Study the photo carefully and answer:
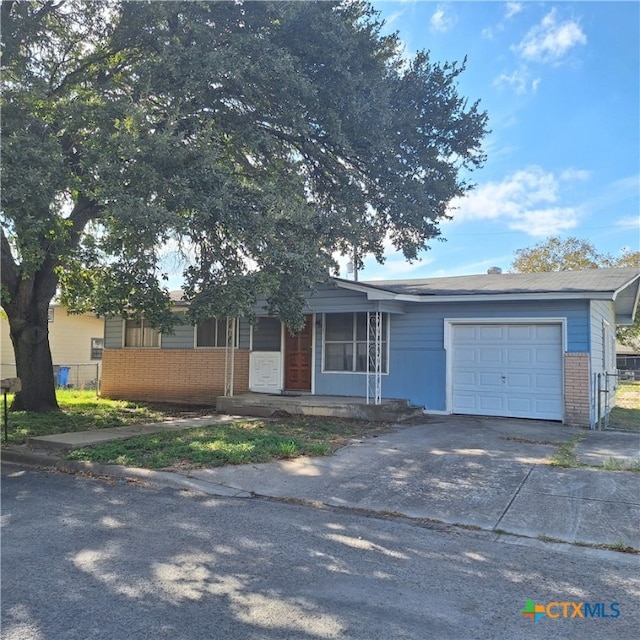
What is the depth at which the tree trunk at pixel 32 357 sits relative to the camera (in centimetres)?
1243

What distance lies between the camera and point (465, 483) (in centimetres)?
664

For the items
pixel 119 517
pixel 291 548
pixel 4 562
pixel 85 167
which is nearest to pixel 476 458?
pixel 291 548

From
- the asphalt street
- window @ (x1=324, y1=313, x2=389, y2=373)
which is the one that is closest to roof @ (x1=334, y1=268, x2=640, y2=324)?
window @ (x1=324, y1=313, x2=389, y2=373)

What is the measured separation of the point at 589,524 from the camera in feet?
17.0

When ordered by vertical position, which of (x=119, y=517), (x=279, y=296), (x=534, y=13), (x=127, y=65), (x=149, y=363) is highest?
(x=534, y=13)

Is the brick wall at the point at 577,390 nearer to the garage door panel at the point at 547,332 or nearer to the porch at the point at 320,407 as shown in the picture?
the garage door panel at the point at 547,332

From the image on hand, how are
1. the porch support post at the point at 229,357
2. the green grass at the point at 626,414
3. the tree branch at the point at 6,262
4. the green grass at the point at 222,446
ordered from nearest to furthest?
the green grass at the point at 222,446, the tree branch at the point at 6,262, the green grass at the point at 626,414, the porch support post at the point at 229,357

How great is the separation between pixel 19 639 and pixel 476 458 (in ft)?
20.9

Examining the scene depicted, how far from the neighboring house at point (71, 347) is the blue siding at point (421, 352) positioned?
628 inches

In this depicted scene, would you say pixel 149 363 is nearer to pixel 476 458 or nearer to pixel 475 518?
pixel 476 458

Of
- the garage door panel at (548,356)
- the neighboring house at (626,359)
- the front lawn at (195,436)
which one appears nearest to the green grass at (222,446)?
the front lawn at (195,436)

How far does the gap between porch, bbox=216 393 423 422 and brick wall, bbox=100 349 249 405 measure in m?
1.79

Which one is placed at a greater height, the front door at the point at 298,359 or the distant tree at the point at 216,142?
the distant tree at the point at 216,142

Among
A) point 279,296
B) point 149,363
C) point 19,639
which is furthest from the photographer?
point 149,363
